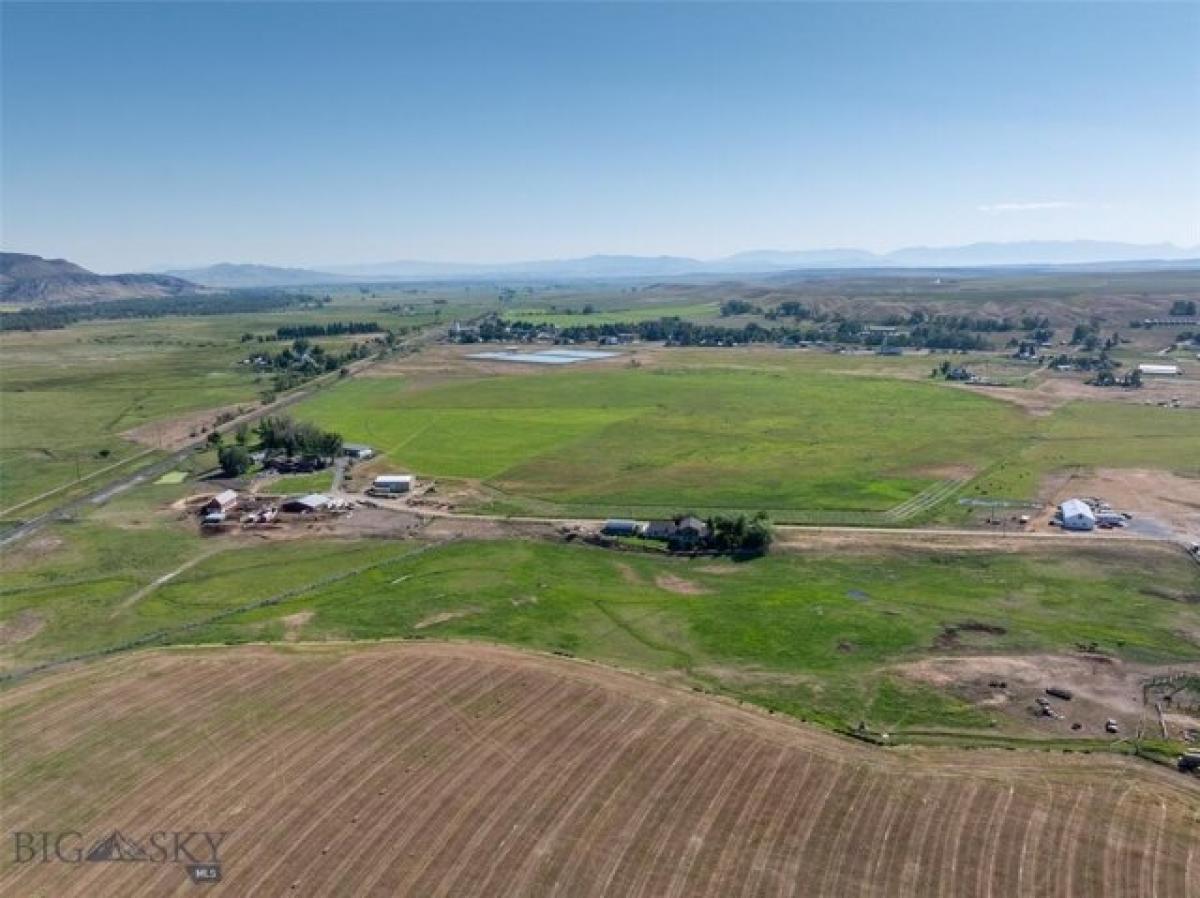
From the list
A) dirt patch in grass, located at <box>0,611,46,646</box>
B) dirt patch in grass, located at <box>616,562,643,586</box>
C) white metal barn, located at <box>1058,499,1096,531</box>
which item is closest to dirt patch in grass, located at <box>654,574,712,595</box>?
dirt patch in grass, located at <box>616,562,643,586</box>

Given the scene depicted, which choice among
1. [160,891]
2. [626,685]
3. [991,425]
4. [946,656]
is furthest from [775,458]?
[160,891]

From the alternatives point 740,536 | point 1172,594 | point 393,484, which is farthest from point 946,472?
point 393,484

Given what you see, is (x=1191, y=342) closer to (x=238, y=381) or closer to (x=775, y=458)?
(x=775, y=458)

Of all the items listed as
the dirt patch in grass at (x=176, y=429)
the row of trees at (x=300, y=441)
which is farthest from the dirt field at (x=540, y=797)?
the dirt patch in grass at (x=176, y=429)

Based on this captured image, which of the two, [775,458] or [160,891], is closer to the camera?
[160,891]

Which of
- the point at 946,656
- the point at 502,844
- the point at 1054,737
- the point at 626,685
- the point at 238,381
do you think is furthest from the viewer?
the point at 238,381

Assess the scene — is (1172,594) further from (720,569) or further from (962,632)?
(720,569)

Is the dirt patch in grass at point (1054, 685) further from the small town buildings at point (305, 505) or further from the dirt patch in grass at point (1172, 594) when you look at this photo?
the small town buildings at point (305, 505)

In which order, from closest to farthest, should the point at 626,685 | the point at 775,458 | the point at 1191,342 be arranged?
the point at 626,685
the point at 775,458
the point at 1191,342
